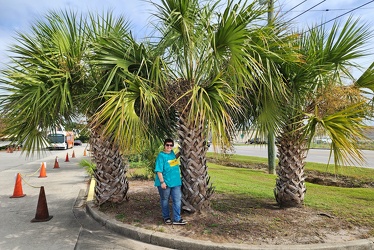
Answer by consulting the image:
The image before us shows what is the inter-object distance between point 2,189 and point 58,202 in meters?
3.65

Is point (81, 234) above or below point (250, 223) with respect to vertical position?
below

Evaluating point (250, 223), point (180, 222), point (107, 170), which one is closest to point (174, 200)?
point (180, 222)

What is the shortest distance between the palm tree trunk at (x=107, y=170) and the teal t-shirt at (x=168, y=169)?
1.28 m

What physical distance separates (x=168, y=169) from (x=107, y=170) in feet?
5.26

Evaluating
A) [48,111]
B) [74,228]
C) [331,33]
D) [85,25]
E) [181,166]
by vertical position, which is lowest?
[74,228]

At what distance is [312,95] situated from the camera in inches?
191

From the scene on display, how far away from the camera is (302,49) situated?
494 centimetres

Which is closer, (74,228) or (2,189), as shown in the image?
(74,228)

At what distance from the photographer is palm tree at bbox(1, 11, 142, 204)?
468 cm

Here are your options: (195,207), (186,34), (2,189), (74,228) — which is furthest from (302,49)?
(2,189)

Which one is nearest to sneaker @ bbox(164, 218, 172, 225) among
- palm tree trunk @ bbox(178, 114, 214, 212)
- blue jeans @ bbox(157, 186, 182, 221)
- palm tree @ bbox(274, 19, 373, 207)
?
blue jeans @ bbox(157, 186, 182, 221)

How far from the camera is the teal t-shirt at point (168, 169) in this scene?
459 cm

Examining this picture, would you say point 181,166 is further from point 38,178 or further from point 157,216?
point 38,178

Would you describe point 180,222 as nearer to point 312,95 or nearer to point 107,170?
point 107,170
